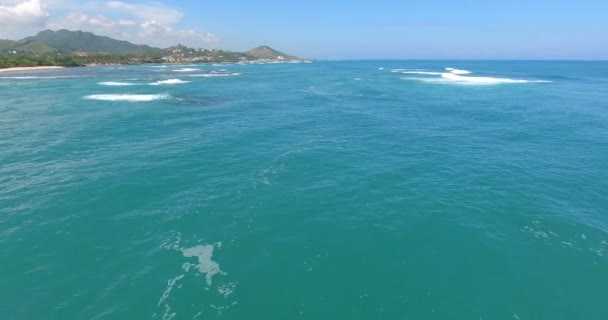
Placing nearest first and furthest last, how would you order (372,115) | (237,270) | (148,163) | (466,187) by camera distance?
(237,270), (466,187), (148,163), (372,115)

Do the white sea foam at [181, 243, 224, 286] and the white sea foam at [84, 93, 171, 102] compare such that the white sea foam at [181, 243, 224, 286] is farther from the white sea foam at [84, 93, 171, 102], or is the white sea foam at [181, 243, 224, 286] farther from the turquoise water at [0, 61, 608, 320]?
the white sea foam at [84, 93, 171, 102]

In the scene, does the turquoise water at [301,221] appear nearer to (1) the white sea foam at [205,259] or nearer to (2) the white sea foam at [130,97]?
(1) the white sea foam at [205,259]

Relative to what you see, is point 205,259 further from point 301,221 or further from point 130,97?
point 130,97

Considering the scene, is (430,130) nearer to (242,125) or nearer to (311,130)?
(311,130)

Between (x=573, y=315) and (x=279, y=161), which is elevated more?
(x=279, y=161)

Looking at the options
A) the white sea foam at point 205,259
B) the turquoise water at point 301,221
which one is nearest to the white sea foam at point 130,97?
the turquoise water at point 301,221

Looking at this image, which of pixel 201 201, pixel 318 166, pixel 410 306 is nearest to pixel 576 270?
pixel 410 306
